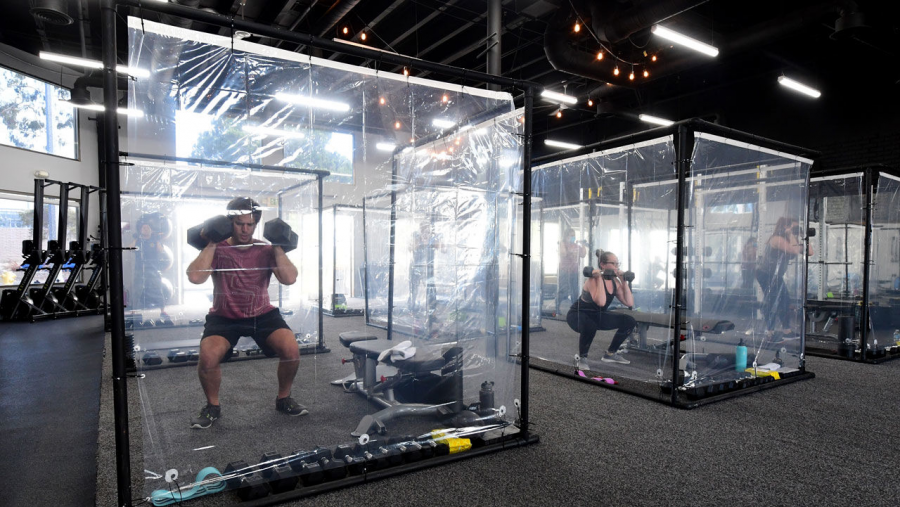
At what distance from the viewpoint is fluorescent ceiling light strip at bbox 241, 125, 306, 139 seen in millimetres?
2109

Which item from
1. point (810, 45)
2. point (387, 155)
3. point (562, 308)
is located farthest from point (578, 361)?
point (810, 45)

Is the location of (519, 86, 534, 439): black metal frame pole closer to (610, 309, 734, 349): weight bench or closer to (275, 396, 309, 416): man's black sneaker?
(275, 396, 309, 416): man's black sneaker

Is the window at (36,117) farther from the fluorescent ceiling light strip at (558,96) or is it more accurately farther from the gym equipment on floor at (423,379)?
the gym equipment on floor at (423,379)

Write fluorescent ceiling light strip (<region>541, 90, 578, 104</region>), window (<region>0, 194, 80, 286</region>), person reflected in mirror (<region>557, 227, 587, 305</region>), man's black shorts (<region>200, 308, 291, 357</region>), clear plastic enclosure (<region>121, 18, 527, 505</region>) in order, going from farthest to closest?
window (<region>0, 194, 80, 286</region>)
fluorescent ceiling light strip (<region>541, 90, 578, 104</region>)
person reflected in mirror (<region>557, 227, 587, 305</region>)
man's black shorts (<region>200, 308, 291, 357</region>)
clear plastic enclosure (<region>121, 18, 527, 505</region>)

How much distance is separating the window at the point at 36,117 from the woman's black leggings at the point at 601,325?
8537 mm

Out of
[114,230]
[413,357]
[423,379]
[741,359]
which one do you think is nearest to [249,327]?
[114,230]

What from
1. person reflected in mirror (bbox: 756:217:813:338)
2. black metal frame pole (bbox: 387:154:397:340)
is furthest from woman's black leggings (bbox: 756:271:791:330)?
black metal frame pole (bbox: 387:154:397:340)

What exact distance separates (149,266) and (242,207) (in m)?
0.47

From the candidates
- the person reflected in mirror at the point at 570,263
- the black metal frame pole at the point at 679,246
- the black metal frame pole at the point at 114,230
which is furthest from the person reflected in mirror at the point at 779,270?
the black metal frame pole at the point at 114,230

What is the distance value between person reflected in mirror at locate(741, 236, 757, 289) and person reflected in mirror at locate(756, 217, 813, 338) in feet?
0.21

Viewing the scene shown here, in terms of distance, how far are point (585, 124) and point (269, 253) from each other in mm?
10490

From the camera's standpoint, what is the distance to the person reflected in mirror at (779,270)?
404 centimetres

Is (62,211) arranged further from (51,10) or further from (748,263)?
(748,263)

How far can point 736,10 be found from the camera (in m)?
6.73
